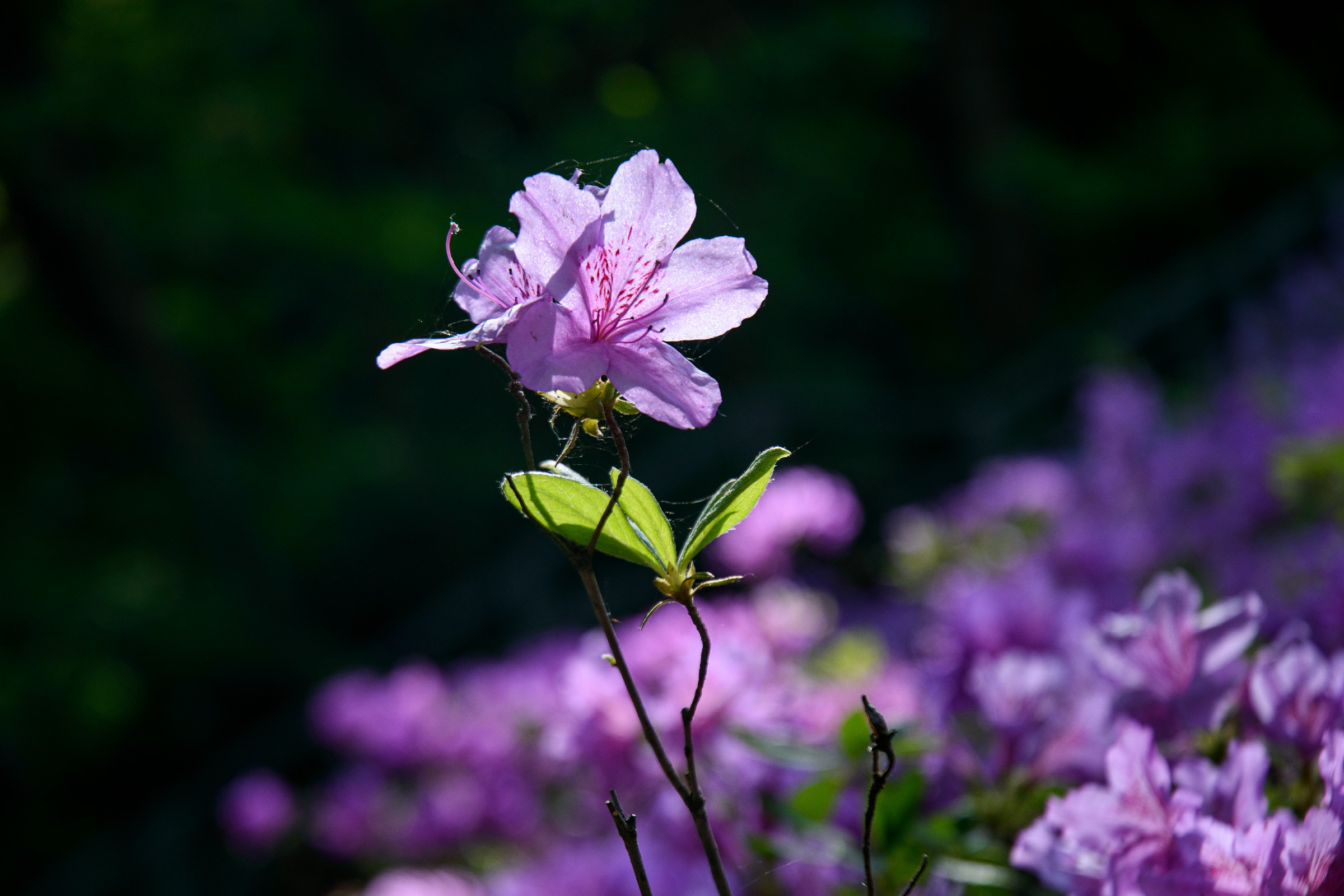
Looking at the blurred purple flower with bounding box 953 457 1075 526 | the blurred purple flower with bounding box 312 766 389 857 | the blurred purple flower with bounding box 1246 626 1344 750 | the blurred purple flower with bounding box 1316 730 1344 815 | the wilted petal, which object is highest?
the blurred purple flower with bounding box 953 457 1075 526

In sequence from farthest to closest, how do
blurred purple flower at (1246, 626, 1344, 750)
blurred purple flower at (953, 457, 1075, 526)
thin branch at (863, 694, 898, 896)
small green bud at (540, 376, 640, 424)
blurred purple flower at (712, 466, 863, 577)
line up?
1. blurred purple flower at (953, 457, 1075, 526)
2. blurred purple flower at (712, 466, 863, 577)
3. blurred purple flower at (1246, 626, 1344, 750)
4. small green bud at (540, 376, 640, 424)
5. thin branch at (863, 694, 898, 896)

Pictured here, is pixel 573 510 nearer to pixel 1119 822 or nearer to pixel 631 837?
pixel 631 837

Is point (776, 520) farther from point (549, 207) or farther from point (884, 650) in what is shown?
point (549, 207)

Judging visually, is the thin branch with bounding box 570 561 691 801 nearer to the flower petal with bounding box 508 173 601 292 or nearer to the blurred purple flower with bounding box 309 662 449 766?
the flower petal with bounding box 508 173 601 292

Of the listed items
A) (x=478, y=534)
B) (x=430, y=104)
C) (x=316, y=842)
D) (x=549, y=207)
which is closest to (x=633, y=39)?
(x=430, y=104)

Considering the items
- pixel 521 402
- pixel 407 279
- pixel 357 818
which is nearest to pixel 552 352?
pixel 521 402

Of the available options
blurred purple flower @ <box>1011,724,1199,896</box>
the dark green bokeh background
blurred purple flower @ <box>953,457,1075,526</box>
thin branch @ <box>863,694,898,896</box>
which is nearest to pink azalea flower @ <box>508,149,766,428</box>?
thin branch @ <box>863,694,898,896</box>

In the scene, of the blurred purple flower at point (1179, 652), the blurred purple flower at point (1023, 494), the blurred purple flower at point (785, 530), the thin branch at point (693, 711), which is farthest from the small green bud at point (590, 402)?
the blurred purple flower at point (1023, 494)
